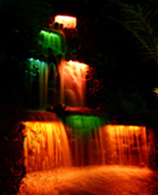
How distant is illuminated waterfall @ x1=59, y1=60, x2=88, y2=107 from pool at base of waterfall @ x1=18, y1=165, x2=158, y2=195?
3240 mm

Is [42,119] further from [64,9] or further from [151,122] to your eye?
[64,9]

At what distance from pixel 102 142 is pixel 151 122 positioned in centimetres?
193

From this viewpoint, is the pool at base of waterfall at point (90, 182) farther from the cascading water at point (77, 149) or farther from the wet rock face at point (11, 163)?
the wet rock face at point (11, 163)

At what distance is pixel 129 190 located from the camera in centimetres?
623

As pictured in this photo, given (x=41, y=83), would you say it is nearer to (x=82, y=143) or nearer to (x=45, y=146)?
(x=82, y=143)

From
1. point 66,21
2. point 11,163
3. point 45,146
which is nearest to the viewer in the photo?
point 11,163

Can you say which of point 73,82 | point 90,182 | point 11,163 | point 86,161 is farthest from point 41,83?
Answer: point 11,163

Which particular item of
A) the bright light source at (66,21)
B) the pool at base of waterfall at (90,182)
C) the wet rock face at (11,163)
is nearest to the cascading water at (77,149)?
the pool at base of waterfall at (90,182)

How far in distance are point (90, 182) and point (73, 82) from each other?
5181mm

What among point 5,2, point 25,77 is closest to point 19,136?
point 25,77

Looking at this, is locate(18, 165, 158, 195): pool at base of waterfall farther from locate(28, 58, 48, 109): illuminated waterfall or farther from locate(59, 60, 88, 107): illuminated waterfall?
locate(59, 60, 88, 107): illuminated waterfall

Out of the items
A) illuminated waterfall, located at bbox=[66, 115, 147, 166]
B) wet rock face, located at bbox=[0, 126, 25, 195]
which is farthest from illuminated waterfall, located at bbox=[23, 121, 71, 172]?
wet rock face, located at bbox=[0, 126, 25, 195]

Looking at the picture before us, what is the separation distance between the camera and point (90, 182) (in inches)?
267

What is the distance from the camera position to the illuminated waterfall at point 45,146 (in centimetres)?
713
